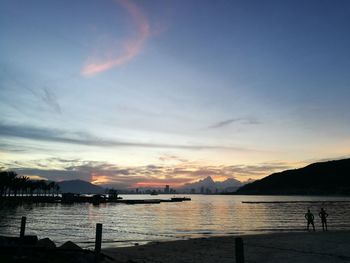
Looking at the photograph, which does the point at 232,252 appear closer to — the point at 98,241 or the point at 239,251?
the point at 98,241

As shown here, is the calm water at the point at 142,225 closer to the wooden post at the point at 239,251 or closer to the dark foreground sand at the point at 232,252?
the dark foreground sand at the point at 232,252

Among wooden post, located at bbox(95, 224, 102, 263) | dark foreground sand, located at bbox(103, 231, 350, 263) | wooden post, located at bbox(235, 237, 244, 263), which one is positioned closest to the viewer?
wooden post, located at bbox(235, 237, 244, 263)

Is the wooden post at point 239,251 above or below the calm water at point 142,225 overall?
above

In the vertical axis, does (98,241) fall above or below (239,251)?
below

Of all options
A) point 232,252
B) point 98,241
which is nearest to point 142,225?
point 232,252

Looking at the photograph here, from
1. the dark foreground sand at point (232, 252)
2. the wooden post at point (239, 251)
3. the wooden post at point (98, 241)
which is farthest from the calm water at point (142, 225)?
the wooden post at point (239, 251)

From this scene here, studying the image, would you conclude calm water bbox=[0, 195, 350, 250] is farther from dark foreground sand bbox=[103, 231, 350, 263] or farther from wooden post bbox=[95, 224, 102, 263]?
wooden post bbox=[95, 224, 102, 263]

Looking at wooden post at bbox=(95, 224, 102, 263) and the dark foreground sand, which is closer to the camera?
wooden post at bbox=(95, 224, 102, 263)

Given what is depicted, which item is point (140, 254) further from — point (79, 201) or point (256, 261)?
point (79, 201)

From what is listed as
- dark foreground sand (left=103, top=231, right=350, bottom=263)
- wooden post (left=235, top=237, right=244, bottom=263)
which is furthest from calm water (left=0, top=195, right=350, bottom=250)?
wooden post (left=235, top=237, right=244, bottom=263)

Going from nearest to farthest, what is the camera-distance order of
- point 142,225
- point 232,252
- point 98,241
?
point 98,241 → point 232,252 → point 142,225

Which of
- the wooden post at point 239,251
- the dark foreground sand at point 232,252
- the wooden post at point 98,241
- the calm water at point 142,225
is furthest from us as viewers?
the calm water at point 142,225

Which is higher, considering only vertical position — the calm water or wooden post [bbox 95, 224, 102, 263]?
wooden post [bbox 95, 224, 102, 263]

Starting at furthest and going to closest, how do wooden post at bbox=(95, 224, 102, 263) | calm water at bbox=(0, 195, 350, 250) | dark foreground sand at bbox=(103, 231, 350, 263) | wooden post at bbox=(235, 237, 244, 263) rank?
1. calm water at bbox=(0, 195, 350, 250)
2. dark foreground sand at bbox=(103, 231, 350, 263)
3. wooden post at bbox=(95, 224, 102, 263)
4. wooden post at bbox=(235, 237, 244, 263)
